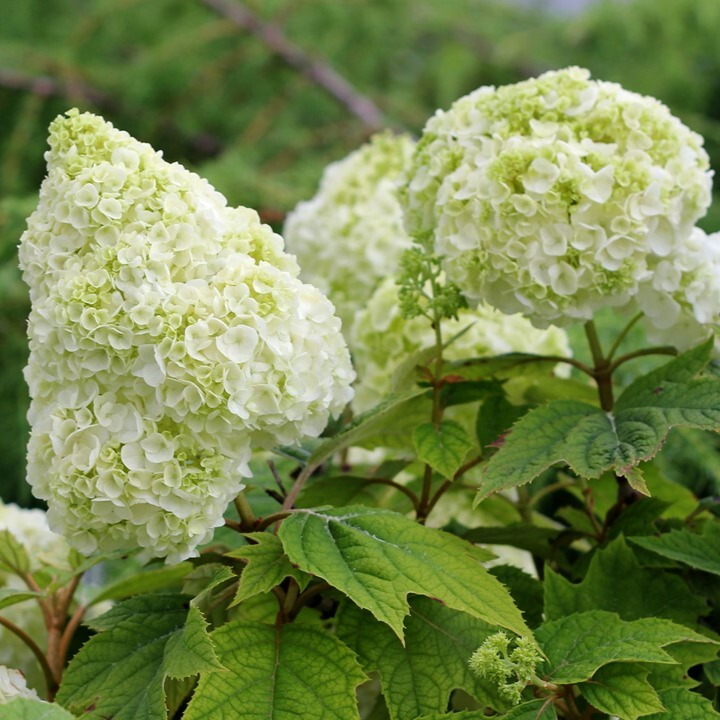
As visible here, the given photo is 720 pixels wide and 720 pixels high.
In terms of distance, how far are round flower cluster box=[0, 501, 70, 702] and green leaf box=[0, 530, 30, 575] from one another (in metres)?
0.01

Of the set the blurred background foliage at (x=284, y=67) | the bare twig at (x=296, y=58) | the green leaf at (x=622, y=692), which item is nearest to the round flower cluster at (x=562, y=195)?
the green leaf at (x=622, y=692)

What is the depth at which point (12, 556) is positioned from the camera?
3.46 ft

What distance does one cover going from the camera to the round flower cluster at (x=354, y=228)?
1.61 metres

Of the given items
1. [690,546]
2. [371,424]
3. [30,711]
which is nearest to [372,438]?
[371,424]

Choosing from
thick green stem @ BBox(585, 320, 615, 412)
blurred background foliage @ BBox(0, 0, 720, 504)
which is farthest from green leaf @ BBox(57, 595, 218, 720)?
blurred background foliage @ BBox(0, 0, 720, 504)

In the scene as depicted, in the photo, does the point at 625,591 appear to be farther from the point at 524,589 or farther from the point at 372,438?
the point at 372,438

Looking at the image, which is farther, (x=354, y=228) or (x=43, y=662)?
(x=354, y=228)

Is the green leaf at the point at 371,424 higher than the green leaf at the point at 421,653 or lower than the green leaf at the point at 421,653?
higher

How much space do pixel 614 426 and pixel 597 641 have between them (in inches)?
8.5

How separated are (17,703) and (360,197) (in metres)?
1.12

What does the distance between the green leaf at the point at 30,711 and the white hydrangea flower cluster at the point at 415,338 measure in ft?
2.13

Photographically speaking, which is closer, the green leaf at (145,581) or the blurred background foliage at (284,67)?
the green leaf at (145,581)

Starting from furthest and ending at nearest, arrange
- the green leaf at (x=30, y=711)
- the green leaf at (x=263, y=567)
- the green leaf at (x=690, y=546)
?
the green leaf at (x=690, y=546) < the green leaf at (x=263, y=567) < the green leaf at (x=30, y=711)

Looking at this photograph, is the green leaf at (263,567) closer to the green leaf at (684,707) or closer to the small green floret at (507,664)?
the small green floret at (507,664)
